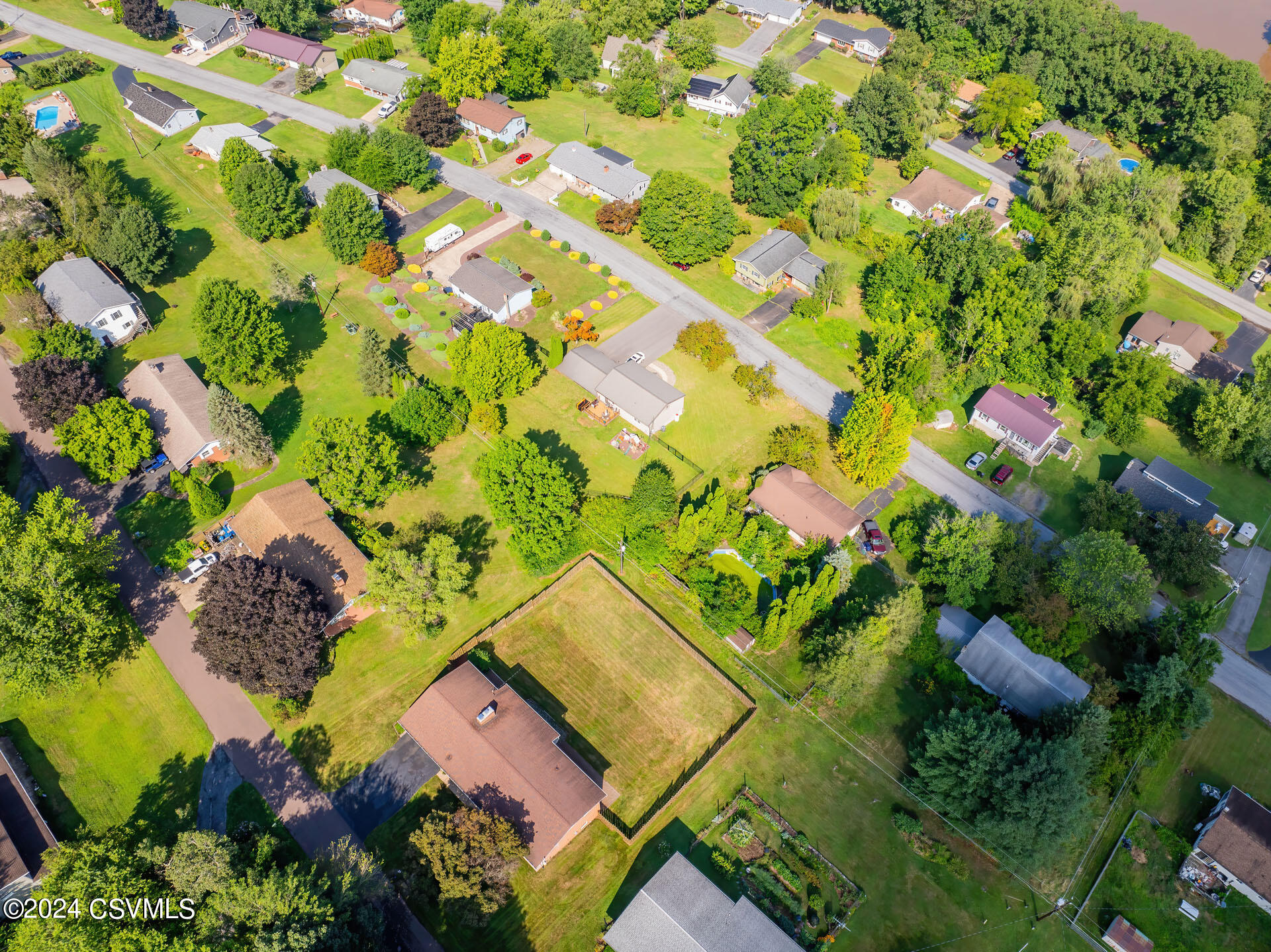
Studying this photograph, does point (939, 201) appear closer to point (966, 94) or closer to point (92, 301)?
point (966, 94)

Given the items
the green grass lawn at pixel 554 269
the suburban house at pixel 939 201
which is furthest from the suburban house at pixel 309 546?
the suburban house at pixel 939 201

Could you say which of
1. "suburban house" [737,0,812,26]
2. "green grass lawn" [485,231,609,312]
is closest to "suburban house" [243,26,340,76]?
"green grass lawn" [485,231,609,312]

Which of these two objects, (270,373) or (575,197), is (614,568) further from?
(575,197)

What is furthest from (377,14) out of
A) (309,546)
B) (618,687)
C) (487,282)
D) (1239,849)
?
(1239,849)

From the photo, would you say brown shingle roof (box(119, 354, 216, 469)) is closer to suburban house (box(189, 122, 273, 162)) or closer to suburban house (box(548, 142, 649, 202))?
suburban house (box(189, 122, 273, 162))

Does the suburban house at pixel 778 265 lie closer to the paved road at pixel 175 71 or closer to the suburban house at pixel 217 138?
the suburban house at pixel 217 138
